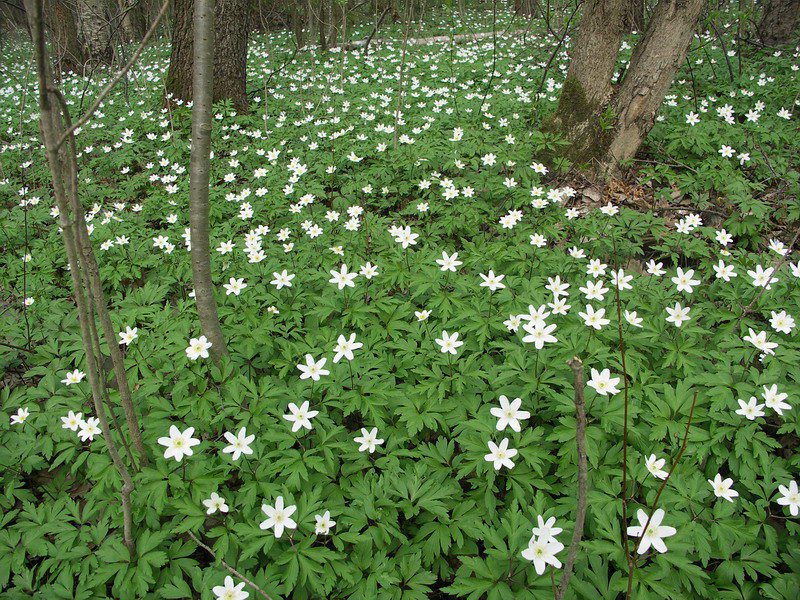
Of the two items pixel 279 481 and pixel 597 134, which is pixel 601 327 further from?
pixel 597 134

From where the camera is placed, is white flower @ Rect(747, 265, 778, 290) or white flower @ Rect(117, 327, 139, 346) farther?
white flower @ Rect(747, 265, 778, 290)

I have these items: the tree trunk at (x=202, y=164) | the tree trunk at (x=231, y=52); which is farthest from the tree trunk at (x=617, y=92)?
the tree trunk at (x=231, y=52)

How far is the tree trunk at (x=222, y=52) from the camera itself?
22.4 ft

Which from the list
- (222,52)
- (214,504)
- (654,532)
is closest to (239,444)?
(214,504)

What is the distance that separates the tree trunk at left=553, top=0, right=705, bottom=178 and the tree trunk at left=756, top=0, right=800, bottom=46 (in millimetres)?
5796

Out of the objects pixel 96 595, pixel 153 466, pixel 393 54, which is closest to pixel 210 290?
pixel 153 466

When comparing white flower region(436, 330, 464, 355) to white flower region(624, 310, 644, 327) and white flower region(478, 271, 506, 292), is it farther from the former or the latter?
white flower region(624, 310, 644, 327)

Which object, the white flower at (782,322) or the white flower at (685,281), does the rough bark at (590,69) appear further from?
the white flower at (782,322)

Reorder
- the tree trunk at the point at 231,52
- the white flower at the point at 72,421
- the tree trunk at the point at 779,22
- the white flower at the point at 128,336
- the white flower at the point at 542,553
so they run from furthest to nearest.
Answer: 1. the tree trunk at the point at 779,22
2. the tree trunk at the point at 231,52
3. the white flower at the point at 128,336
4. the white flower at the point at 72,421
5. the white flower at the point at 542,553

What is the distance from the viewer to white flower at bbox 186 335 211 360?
2.55 metres

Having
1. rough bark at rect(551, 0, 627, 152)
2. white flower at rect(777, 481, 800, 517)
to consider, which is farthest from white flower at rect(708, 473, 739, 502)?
rough bark at rect(551, 0, 627, 152)

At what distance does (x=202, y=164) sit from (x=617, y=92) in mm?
4863

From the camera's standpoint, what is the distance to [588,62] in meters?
4.96

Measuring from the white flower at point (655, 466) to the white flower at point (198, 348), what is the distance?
2476 millimetres
